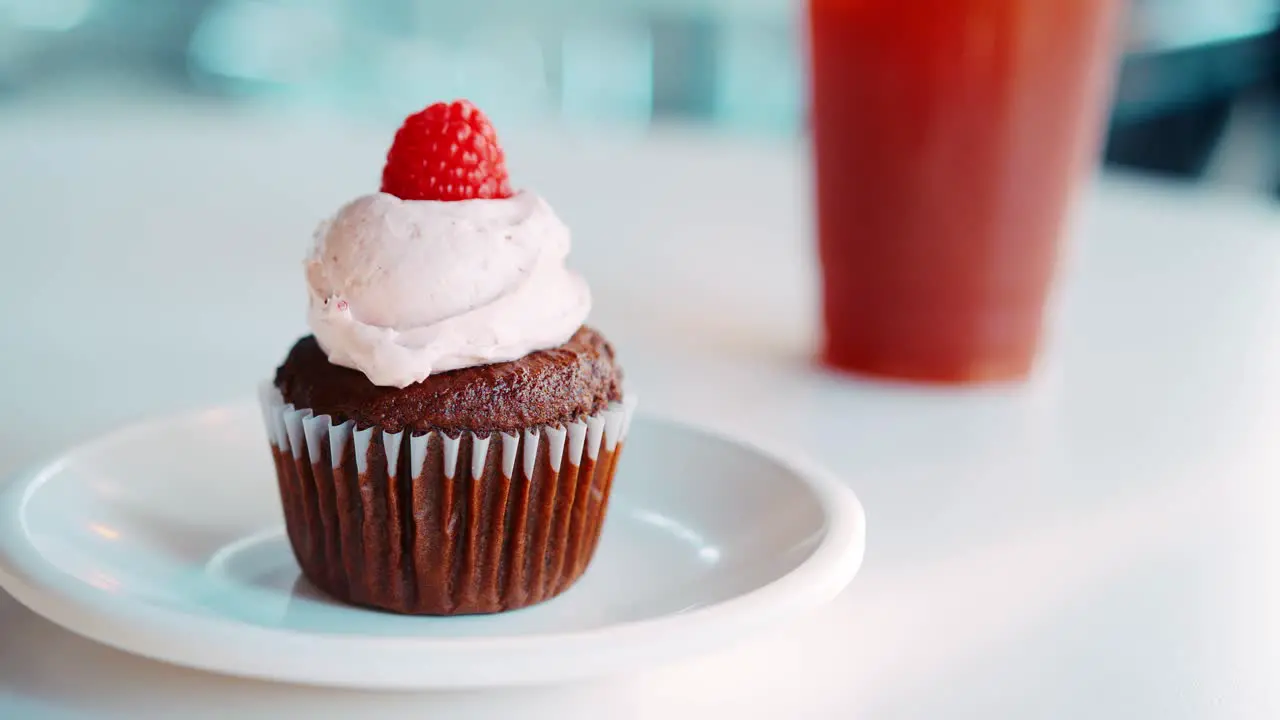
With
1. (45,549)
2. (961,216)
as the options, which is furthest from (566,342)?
(961,216)

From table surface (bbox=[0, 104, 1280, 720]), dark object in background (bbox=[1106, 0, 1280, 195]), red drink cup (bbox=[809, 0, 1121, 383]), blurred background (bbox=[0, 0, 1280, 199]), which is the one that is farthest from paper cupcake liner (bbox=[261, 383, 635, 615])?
dark object in background (bbox=[1106, 0, 1280, 195])

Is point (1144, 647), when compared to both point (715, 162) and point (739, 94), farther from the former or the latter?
point (739, 94)

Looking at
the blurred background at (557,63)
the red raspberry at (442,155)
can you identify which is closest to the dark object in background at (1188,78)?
the blurred background at (557,63)

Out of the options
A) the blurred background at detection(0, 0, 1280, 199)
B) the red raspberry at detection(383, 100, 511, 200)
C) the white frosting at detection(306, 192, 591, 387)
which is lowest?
the blurred background at detection(0, 0, 1280, 199)

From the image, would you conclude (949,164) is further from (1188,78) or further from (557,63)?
(557,63)

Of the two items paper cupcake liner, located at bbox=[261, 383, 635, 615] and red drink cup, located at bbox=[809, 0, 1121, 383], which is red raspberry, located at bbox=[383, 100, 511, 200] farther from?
red drink cup, located at bbox=[809, 0, 1121, 383]

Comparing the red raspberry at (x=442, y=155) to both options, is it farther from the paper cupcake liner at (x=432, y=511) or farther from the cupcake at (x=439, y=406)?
the paper cupcake liner at (x=432, y=511)
